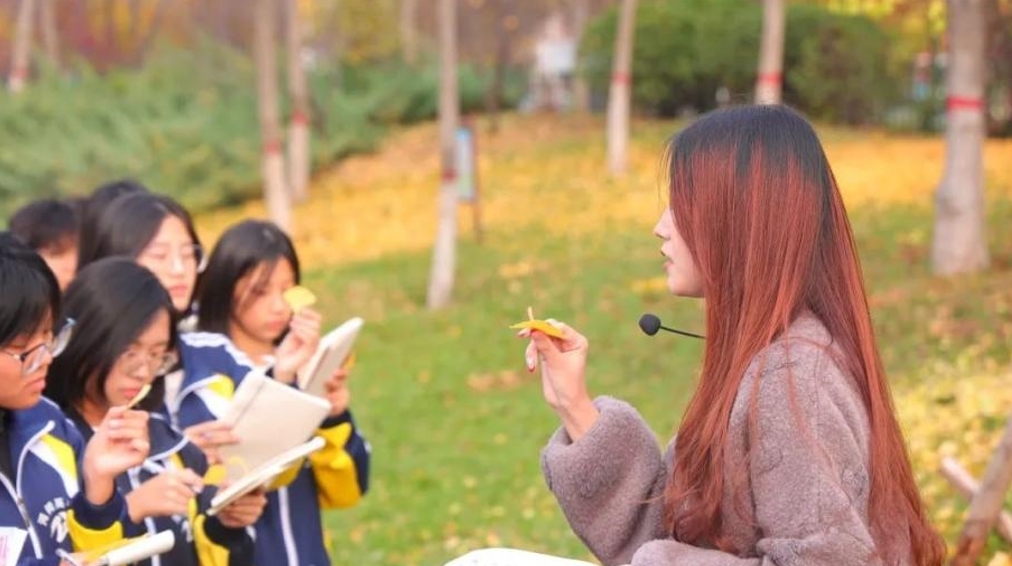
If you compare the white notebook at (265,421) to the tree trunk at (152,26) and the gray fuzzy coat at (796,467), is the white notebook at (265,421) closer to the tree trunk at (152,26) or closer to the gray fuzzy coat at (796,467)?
the gray fuzzy coat at (796,467)

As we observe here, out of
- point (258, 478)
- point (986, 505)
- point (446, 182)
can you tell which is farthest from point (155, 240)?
point (446, 182)

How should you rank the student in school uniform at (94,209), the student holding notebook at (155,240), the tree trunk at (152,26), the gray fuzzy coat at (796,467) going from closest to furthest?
the gray fuzzy coat at (796,467) → the student holding notebook at (155,240) → the student in school uniform at (94,209) → the tree trunk at (152,26)

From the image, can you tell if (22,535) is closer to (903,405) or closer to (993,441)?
(993,441)

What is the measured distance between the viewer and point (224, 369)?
374 centimetres

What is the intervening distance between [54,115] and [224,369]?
842 inches

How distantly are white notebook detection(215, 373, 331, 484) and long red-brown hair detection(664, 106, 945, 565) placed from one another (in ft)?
4.46

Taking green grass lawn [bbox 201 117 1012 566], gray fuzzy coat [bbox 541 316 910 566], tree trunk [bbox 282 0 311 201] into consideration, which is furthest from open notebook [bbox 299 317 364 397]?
tree trunk [bbox 282 0 311 201]

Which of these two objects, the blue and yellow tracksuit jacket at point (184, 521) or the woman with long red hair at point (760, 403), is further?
the blue and yellow tracksuit jacket at point (184, 521)

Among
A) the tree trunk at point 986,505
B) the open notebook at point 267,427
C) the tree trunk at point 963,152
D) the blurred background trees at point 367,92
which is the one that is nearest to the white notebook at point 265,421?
the open notebook at point 267,427

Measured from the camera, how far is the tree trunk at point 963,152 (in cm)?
1009

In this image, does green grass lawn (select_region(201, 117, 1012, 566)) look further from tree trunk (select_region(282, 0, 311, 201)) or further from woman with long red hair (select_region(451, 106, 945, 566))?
tree trunk (select_region(282, 0, 311, 201))

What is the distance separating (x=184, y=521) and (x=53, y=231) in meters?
1.93

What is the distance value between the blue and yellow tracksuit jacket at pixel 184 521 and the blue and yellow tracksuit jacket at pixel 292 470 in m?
0.15

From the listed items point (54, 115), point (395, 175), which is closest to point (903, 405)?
point (395, 175)
